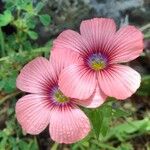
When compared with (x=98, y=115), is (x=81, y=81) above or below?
above

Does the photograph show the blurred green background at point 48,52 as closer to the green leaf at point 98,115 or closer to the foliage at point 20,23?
the foliage at point 20,23

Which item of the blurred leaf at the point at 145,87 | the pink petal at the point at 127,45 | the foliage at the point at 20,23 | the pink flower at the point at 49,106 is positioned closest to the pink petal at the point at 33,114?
the pink flower at the point at 49,106

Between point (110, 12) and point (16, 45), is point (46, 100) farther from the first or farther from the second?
point (110, 12)

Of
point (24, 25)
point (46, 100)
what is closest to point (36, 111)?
point (46, 100)

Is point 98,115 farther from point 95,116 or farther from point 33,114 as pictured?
point 33,114

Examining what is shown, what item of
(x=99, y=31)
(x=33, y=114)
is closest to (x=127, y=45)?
(x=99, y=31)

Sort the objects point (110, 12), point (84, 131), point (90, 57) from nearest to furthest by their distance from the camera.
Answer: point (84, 131)
point (90, 57)
point (110, 12)
